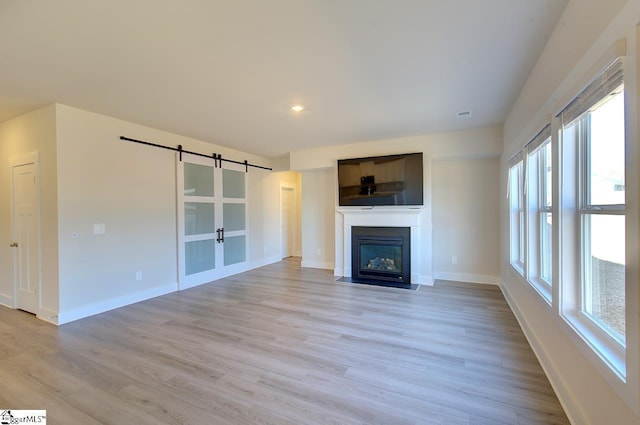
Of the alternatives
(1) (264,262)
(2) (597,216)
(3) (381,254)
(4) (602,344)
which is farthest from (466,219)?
(1) (264,262)

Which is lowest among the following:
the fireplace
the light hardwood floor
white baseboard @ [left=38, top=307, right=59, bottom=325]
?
the light hardwood floor

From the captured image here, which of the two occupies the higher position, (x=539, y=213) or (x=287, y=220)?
(x=539, y=213)

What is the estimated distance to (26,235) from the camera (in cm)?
369

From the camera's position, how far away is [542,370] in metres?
2.25

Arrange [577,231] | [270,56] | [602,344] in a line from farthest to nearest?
[270,56]
[577,231]
[602,344]

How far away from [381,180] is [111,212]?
425 centimetres

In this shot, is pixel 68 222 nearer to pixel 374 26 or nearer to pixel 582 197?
pixel 374 26

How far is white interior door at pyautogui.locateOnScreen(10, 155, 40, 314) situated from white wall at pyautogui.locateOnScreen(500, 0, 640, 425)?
5402 mm

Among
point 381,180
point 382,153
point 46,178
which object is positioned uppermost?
point 382,153

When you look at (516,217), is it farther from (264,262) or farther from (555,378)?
(264,262)

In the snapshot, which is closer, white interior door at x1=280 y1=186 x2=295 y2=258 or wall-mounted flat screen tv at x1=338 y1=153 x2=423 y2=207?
wall-mounted flat screen tv at x1=338 y1=153 x2=423 y2=207

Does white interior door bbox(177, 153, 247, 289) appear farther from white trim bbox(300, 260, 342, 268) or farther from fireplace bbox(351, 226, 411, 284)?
fireplace bbox(351, 226, 411, 284)

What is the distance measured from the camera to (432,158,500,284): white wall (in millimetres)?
4832

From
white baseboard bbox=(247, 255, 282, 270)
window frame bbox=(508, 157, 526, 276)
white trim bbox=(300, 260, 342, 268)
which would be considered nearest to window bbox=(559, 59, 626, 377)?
window frame bbox=(508, 157, 526, 276)
